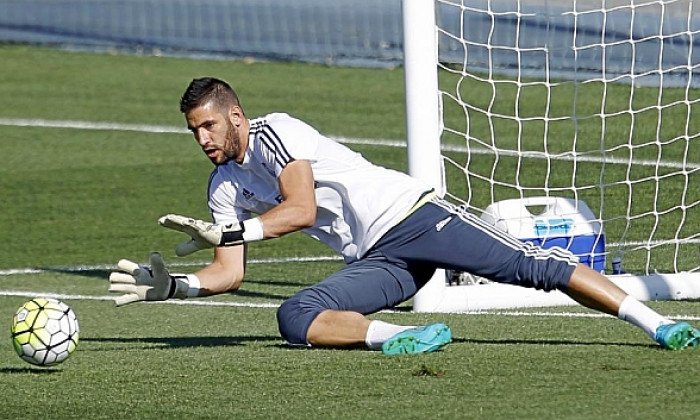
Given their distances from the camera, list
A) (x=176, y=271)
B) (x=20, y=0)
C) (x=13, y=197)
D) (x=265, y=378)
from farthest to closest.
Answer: (x=20, y=0), (x=13, y=197), (x=176, y=271), (x=265, y=378)

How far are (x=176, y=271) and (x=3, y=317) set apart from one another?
6.08 ft

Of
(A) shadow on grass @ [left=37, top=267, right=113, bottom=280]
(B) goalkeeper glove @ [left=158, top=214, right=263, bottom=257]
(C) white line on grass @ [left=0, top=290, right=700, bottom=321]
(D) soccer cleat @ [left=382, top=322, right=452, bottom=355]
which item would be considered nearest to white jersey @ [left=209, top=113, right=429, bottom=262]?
(B) goalkeeper glove @ [left=158, top=214, right=263, bottom=257]

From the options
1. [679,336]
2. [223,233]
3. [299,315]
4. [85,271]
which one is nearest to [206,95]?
[223,233]

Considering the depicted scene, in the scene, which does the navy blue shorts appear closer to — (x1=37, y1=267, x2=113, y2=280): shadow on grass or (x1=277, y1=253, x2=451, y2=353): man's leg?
(x1=277, y1=253, x2=451, y2=353): man's leg

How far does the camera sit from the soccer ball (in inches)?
275

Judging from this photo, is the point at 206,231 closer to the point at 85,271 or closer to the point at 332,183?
the point at 332,183

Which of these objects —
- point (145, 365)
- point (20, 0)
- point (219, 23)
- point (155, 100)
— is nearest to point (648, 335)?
point (145, 365)

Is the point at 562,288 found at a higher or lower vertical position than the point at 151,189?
higher

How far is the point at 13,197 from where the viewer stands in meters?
13.8

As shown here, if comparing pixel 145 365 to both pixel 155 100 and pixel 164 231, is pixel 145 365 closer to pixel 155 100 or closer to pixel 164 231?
pixel 164 231

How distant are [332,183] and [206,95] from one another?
73cm

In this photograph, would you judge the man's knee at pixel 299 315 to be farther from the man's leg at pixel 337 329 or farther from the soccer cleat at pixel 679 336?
the soccer cleat at pixel 679 336

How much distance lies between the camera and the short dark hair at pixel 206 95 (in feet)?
23.8

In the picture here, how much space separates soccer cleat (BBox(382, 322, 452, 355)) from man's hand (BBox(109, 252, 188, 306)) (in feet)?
4.08
